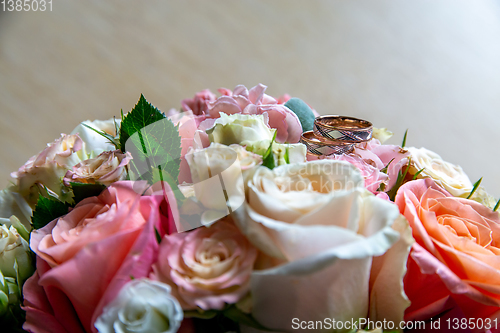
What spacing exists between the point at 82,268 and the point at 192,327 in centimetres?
9

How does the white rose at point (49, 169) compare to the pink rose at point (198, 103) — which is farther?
the pink rose at point (198, 103)

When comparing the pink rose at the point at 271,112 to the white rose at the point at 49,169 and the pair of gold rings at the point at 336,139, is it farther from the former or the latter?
the white rose at the point at 49,169

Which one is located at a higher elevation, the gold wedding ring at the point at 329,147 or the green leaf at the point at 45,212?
the gold wedding ring at the point at 329,147

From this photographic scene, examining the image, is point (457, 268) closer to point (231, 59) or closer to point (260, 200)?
point (260, 200)

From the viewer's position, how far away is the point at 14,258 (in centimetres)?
29

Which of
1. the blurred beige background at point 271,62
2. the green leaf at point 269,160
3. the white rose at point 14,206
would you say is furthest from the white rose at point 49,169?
the blurred beige background at point 271,62

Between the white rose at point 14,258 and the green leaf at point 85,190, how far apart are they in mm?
72

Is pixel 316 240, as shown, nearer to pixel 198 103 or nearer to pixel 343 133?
pixel 343 133

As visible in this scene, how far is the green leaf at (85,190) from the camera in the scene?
28 centimetres

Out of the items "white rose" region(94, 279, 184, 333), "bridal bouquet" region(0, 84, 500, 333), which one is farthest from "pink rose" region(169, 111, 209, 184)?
"white rose" region(94, 279, 184, 333)

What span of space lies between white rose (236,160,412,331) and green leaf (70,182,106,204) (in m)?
0.15

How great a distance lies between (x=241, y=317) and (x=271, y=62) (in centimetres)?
116

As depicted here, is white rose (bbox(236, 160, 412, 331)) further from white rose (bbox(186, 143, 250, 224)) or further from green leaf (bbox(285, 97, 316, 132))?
green leaf (bbox(285, 97, 316, 132))

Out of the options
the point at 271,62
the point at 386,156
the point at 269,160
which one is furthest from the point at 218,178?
the point at 271,62
